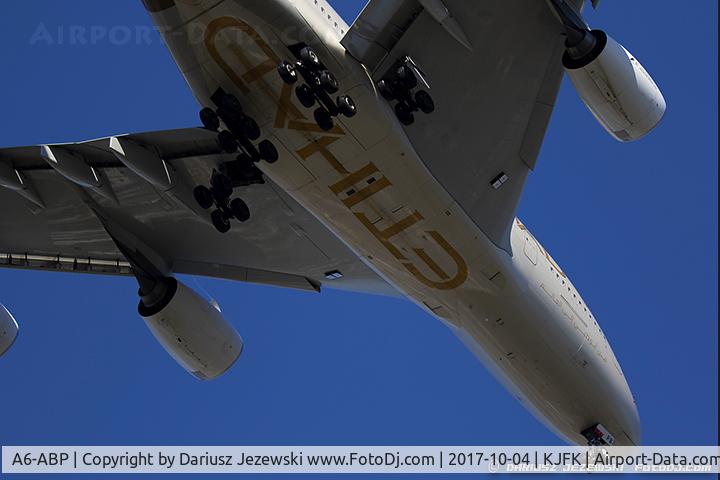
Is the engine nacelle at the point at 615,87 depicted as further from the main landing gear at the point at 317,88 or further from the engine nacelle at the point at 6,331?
the engine nacelle at the point at 6,331

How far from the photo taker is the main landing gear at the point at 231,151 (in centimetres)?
1410

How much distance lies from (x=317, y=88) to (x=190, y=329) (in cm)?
620

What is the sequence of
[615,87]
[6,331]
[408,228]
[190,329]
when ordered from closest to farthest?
[615,87]
[408,228]
[190,329]
[6,331]

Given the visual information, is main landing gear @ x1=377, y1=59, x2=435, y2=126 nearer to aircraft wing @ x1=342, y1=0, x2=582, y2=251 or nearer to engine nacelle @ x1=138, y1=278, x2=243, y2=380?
aircraft wing @ x1=342, y1=0, x2=582, y2=251

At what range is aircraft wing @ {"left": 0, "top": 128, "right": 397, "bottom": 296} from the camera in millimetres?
17016

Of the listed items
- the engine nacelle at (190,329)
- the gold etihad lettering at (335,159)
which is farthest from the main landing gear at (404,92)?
the engine nacelle at (190,329)

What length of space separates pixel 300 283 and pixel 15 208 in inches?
200

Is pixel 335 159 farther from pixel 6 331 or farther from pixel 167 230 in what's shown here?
pixel 6 331

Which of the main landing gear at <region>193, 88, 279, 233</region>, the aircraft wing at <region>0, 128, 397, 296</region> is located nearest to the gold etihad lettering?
the main landing gear at <region>193, 88, 279, 233</region>

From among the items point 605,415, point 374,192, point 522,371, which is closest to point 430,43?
point 374,192

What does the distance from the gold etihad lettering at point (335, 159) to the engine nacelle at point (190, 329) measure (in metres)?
4.01

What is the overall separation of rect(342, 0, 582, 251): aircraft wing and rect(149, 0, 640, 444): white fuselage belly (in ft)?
1.32

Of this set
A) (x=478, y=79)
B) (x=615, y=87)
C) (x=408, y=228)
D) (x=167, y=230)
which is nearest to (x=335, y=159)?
(x=408, y=228)

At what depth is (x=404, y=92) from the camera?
14516 mm
